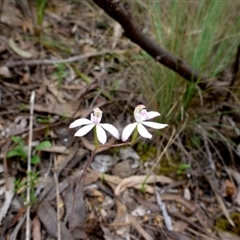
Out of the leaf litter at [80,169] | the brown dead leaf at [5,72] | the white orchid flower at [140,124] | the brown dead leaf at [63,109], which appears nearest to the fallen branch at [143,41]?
the leaf litter at [80,169]

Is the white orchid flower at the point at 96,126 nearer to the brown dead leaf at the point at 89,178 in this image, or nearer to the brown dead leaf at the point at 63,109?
the brown dead leaf at the point at 89,178

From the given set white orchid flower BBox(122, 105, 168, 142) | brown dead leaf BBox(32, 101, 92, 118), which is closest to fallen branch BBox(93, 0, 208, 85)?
brown dead leaf BBox(32, 101, 92, 118)

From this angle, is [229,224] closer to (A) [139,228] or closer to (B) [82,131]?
(A) [139,228]

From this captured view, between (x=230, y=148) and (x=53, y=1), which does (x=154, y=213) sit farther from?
(x=53, y=1)

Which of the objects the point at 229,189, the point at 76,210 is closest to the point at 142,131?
the point at 76,210

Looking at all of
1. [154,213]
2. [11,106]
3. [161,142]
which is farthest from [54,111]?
[154,213]
